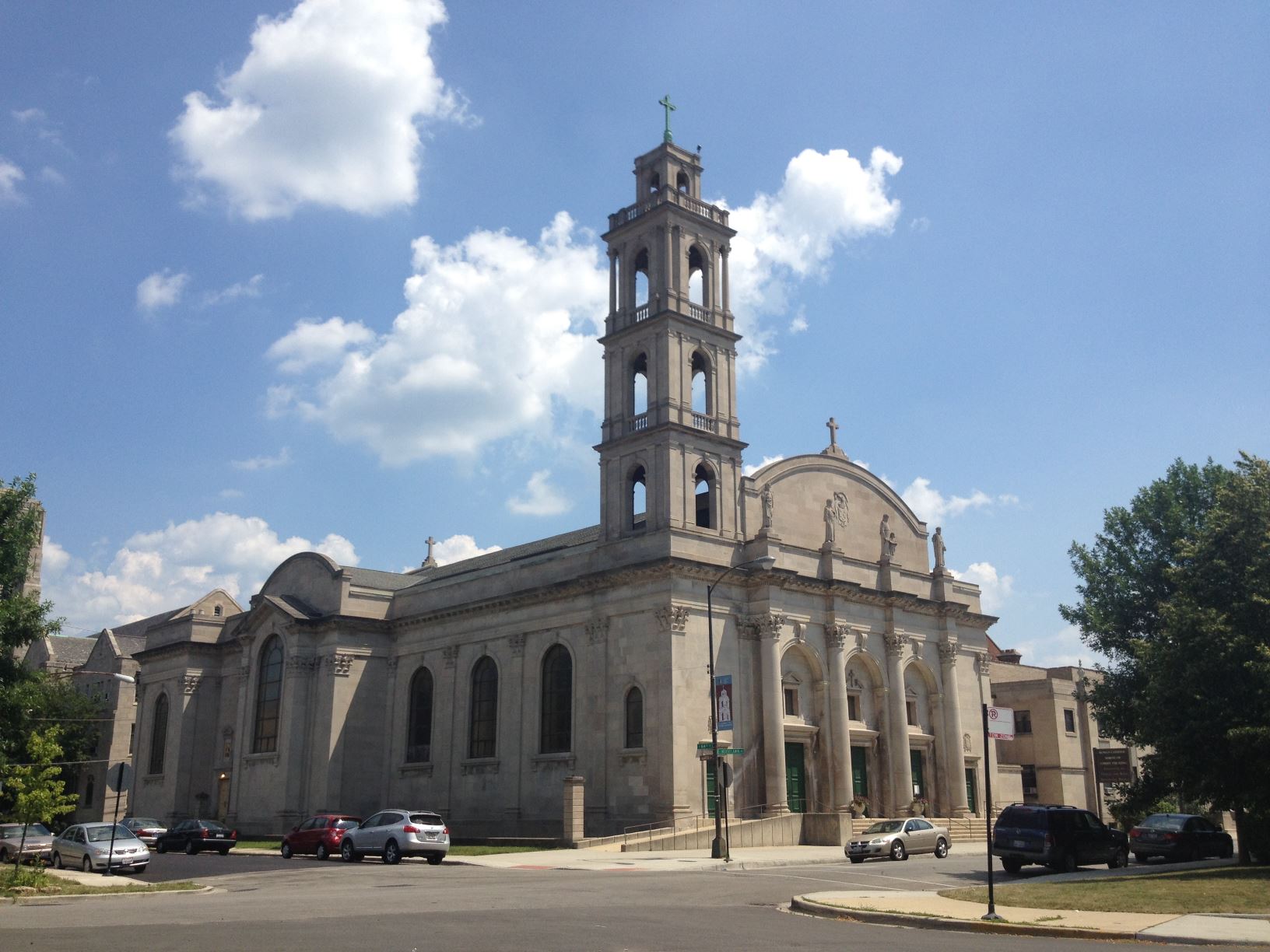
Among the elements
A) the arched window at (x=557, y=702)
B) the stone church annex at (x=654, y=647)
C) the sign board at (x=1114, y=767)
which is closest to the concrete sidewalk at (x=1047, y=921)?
the stone church annex at (x=654, y=647)

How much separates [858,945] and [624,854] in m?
23.5

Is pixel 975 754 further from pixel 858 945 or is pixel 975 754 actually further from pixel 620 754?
pixel 858 945

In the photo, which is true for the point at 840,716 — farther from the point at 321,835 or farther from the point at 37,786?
the point at 37,786

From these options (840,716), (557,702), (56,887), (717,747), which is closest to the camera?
(56,887)

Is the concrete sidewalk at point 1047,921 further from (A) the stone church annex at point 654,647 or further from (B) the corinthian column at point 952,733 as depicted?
(B) the corinthian column at point 952,733

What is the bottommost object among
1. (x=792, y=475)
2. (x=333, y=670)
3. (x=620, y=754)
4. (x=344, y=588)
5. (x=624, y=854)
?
(x=624, y=854)

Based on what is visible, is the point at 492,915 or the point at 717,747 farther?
the point at 717,747

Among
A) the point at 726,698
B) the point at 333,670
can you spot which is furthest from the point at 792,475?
the point at 333,670

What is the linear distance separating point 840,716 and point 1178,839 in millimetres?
16974

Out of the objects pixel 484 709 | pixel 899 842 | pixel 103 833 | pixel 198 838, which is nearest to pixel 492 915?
pixel 103 833

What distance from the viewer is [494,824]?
169ft

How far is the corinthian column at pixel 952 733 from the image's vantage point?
52.9 m

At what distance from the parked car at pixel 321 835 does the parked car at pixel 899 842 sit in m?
16.5

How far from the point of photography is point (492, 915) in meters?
18.8
